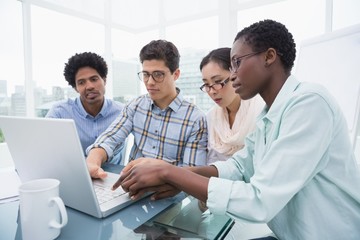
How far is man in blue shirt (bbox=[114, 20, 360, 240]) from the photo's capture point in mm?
548

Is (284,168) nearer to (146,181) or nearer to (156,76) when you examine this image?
(146,181)

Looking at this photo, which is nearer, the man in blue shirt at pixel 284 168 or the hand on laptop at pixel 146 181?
the man in blue shirt at pixel 284 168

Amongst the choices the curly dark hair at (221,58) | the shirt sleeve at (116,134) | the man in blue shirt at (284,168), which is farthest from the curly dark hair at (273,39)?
the shirt sleeve at (116,134)

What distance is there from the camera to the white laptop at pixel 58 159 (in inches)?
22.0

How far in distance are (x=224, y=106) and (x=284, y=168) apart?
0.95 metres

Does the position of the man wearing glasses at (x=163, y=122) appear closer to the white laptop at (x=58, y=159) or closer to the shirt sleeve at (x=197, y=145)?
the shirt sleeve at (x=197, y=145)

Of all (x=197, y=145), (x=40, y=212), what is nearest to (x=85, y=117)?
(x=197, y=145)

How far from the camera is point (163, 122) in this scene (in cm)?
141

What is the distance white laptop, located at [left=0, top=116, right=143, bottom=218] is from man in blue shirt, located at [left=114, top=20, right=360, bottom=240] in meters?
0.11

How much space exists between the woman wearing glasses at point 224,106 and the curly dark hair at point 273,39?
57cm

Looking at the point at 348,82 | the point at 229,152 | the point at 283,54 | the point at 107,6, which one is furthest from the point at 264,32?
the point at 107,6

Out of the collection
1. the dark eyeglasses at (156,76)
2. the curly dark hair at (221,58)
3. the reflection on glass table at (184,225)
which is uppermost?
the curly dark hair at (221,58)

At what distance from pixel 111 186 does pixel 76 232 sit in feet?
0.83

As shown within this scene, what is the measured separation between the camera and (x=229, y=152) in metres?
1.41
